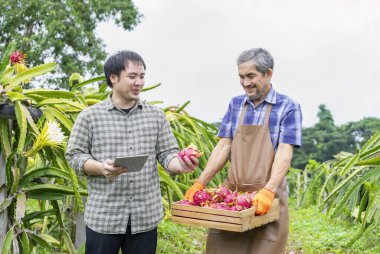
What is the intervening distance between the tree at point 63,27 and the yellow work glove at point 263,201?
32.0 ft

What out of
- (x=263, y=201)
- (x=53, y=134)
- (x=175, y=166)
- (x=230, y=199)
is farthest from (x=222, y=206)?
(x=53, y=134)

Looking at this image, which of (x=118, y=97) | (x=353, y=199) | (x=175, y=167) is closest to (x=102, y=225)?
(x=175, y=167)

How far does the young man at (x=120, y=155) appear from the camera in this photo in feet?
6.66

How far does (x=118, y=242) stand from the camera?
2.10 m

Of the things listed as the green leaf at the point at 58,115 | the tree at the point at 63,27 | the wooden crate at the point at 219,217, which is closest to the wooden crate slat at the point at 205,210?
the wooden crate at the point at 219,217

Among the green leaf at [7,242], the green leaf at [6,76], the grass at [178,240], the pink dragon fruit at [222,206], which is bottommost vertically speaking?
the grass at [178,240]

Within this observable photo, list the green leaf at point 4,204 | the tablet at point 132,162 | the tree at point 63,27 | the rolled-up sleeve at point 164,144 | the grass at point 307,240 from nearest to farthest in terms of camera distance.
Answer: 1. the tablet at point 132,162
2. the rolled-up sleeve at point 164,144
3. the green leaf at point 4,204
4. the grass at point 307,240
5. the tree at point 63,27

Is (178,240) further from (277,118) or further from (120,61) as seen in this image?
(120,61)

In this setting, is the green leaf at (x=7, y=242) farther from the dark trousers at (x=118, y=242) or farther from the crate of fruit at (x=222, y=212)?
the crate of fruit at (x=222, y=212)

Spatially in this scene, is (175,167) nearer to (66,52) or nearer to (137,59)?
(137,59)

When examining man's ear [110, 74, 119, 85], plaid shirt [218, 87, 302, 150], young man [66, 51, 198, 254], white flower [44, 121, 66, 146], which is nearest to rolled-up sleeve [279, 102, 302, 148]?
plaid shirt [218, 87, 302, 150]

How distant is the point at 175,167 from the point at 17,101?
780 millimetres

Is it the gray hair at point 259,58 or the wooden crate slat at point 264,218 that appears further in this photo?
the gray hair at point 259,58

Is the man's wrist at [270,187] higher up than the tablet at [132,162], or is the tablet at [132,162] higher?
the tablet at [132,162]
